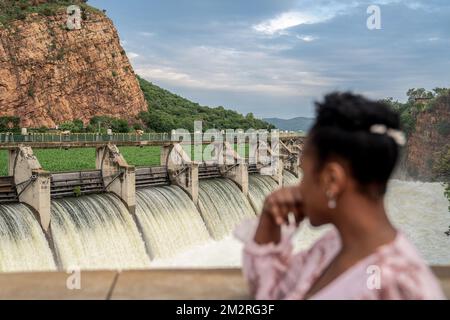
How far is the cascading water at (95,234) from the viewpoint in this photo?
16.5m

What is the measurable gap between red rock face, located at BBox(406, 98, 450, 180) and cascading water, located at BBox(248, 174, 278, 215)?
38350 millimetres

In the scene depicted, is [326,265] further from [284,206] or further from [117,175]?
[117,175]

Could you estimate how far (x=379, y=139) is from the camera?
1.73 meters

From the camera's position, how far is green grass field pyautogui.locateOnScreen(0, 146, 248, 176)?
28.7 meters

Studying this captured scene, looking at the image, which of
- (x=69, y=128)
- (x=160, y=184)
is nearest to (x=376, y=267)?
(x=160, y=184)

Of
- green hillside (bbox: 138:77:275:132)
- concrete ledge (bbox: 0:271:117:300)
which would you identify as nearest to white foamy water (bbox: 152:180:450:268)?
concrete ledge (bbox: 0:271:117:300)

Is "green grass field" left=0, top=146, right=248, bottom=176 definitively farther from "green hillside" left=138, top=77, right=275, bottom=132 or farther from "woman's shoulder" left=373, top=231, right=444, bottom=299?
"green hillside" left=138, top=77, right=275, bottom=132

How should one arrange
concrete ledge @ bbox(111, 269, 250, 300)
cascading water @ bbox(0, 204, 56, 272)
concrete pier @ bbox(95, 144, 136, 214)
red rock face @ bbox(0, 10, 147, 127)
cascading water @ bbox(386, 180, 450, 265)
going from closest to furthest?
concrete ledge @ bbox(111, 269, 250, 300), cascading water @ bbox(0, 204, 56, 272), concrete pier @ bbox(95, 144, 136, 214), cascading water @ bbox(386, 180, 450, 265), red rock face @ bbox(0, 10, 147, 127)

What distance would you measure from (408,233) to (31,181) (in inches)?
959

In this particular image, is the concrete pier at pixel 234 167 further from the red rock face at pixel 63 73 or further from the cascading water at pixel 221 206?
the red rock face at pixel 63 73

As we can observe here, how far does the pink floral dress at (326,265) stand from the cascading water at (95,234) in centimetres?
1458

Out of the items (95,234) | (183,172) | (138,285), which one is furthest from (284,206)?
(183,172)

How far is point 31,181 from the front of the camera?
16.9 metres

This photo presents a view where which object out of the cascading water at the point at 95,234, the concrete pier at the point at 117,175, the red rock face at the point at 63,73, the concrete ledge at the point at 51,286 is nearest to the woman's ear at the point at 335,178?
the concrete ledge at the point at 51,286
